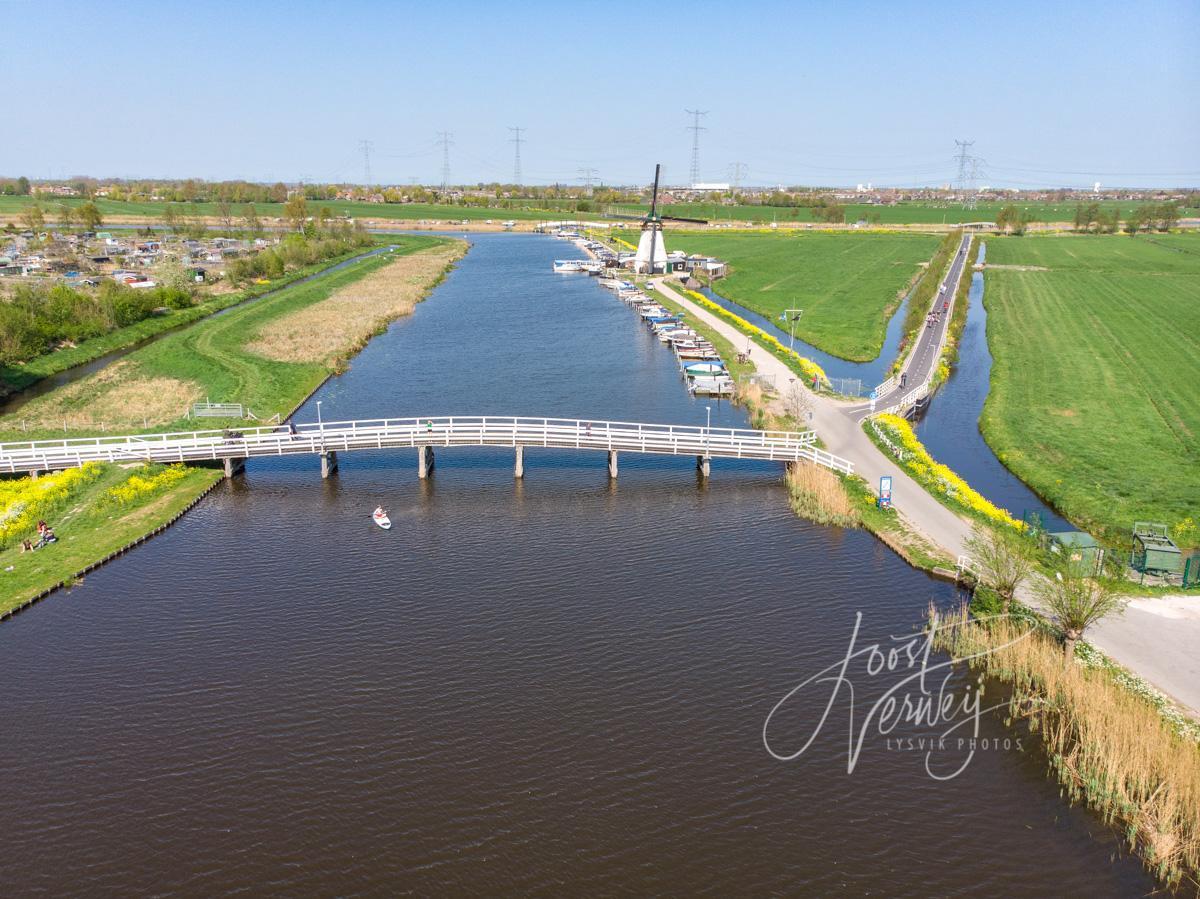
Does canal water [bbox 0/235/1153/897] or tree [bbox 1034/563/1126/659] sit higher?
tree [bbox 1034/563/1126/659]

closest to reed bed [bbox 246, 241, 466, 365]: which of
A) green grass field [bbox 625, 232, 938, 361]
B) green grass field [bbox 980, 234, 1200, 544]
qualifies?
green grass field [bbox 625, 232, 938, 361]

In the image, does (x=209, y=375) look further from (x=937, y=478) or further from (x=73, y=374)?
(x=937, y=478)

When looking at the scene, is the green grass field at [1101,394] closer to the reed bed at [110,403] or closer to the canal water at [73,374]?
the reed bed at [110,403]

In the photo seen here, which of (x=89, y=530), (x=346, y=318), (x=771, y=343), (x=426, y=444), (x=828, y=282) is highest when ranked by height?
(x=828, y=282)

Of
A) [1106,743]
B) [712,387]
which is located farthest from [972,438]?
[1106,743]

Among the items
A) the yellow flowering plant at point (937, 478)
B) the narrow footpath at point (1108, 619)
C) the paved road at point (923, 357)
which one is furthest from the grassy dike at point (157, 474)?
the paved road at point (923, 357)

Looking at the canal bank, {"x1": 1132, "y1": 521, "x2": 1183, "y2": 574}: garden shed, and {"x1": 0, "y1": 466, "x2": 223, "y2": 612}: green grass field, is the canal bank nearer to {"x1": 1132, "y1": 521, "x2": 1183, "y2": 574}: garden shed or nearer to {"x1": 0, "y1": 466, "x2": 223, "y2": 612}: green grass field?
{"x1": 0, "y1": 466, "x2": 223, "y2": 612}: green grass field
